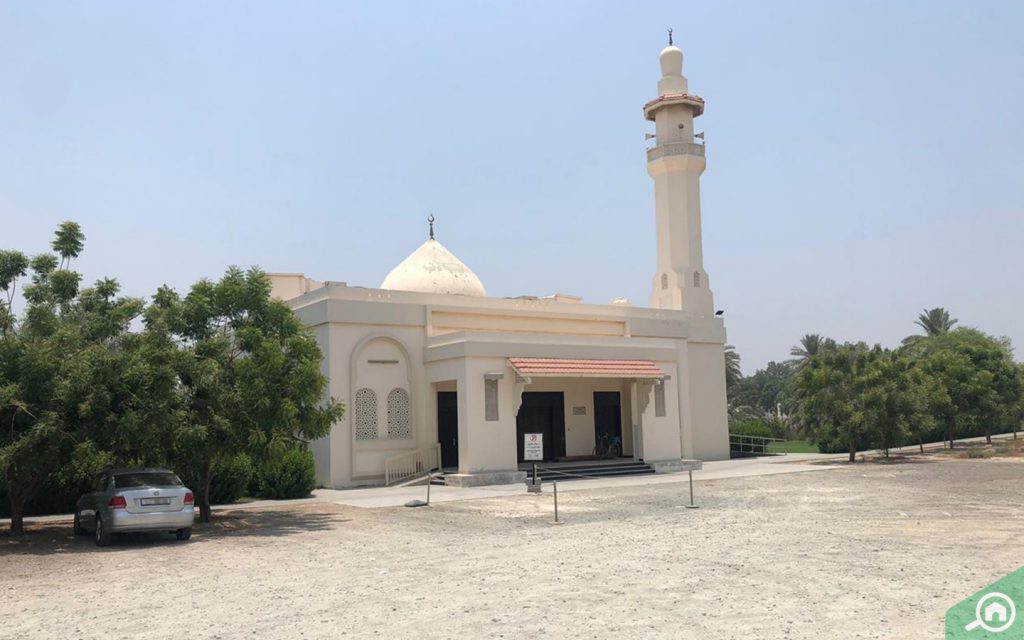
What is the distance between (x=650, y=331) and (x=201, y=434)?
21447 millimetres

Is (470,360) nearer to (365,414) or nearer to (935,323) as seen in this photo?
(365,414)

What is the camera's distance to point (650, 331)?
34.4 m

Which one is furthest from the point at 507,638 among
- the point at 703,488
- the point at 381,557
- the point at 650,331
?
the point at 650,331

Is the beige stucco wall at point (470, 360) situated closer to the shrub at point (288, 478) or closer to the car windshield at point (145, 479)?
the shrub at point (288, 478)

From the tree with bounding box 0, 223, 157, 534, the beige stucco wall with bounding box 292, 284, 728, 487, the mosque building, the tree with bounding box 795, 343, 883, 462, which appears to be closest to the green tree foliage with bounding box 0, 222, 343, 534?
the tree with bounding box 0, 223, 157, 534

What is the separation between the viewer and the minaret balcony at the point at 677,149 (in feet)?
121

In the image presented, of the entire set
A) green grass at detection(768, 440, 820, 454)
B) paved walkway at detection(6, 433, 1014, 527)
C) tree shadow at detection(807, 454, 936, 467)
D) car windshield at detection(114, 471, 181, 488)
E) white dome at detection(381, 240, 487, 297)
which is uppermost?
white dome at detection(381, 240, 487, 297)

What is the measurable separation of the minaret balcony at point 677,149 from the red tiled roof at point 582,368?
10.8 m

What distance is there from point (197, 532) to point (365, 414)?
1069 cm

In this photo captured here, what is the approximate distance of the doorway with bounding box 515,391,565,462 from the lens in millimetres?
31078

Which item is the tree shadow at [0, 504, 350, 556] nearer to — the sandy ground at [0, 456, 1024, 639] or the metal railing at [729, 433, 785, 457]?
the sandy ground at [0, 456, 1024, 639]

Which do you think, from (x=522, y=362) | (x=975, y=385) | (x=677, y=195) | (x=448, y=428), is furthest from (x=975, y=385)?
(x=448, y=428)

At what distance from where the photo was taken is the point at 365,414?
27141 mm

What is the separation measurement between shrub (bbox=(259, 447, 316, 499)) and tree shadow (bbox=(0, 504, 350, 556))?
9.88 ft
